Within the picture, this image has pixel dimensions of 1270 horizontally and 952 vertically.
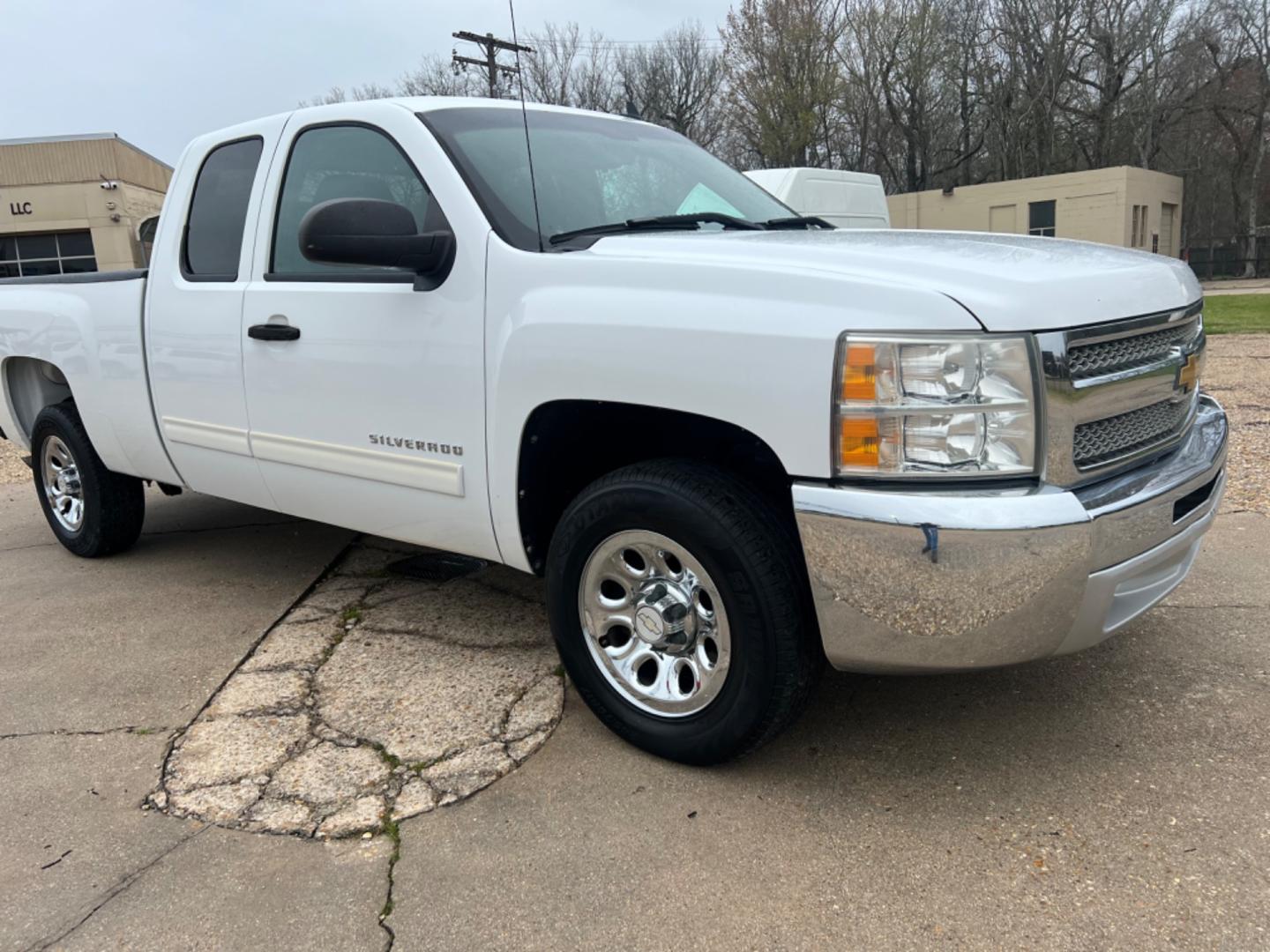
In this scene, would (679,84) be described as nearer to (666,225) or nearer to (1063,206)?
(1063,206)

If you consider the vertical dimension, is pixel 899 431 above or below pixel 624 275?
below

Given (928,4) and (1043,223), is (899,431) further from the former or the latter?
(928,4)

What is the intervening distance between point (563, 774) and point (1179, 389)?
6.75 feet

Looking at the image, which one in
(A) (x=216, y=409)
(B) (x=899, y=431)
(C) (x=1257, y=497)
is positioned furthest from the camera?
(C) (x=1257, y=497)

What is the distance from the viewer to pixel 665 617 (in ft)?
9.14

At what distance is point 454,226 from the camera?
312 centimetres

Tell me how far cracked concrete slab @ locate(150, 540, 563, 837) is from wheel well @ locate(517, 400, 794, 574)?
1.86ft

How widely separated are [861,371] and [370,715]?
6.48 ft

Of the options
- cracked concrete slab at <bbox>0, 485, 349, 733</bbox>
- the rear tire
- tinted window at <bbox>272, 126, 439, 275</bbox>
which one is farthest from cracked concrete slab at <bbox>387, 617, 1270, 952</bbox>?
the rear tire

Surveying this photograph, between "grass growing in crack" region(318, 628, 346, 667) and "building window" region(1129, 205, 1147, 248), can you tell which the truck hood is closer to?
"grass growing in crack" region(318, 628, 346, 667)

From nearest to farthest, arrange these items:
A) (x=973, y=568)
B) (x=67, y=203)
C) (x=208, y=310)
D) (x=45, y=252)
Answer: (x=973, y=568) < (x=208, y=310) < (x=67, y=203) < (x=45, y=252)

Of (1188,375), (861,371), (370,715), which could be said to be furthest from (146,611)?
(1188,375)

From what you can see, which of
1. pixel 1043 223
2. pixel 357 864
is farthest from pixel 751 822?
pixel 1043 223

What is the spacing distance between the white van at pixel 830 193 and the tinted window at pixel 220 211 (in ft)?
21.9
